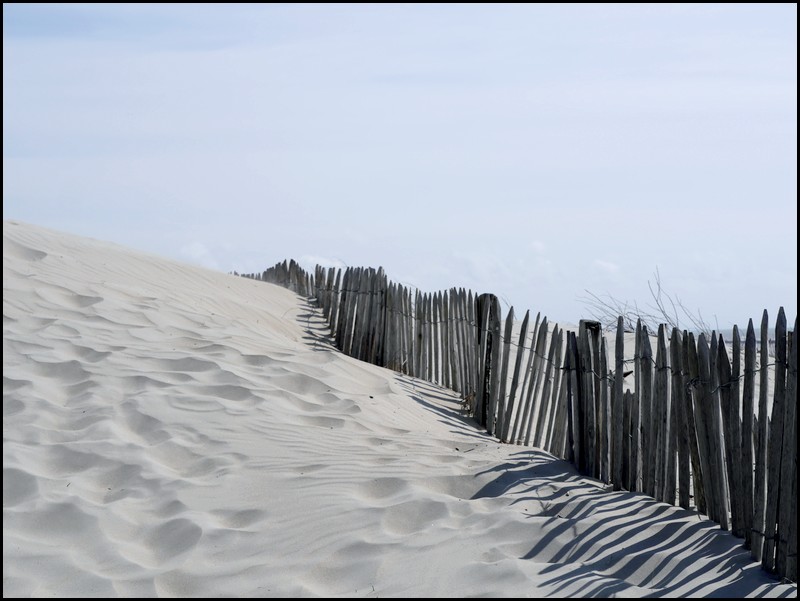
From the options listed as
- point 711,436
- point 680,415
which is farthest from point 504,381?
point 711,436

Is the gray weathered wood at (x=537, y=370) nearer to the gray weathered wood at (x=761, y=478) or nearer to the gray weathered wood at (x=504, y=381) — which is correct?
the gray weathered wood at (x=504, y=381)

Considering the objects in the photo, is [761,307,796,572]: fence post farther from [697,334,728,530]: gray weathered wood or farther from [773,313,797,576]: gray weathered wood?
[697,334,728,530]: gray weathered wood

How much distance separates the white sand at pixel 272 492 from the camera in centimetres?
343

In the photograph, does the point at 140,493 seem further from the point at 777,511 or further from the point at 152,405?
the point at 777,511

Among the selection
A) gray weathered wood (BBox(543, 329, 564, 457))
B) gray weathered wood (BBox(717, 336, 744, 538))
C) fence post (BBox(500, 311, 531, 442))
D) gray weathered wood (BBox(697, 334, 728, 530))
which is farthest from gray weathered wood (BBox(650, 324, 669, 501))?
fence post (BBox(500, 311, 531, 442))

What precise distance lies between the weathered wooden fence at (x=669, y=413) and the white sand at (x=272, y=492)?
0.18 metres

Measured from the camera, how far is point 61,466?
14.9 feet

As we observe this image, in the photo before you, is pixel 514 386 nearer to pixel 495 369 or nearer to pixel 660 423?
pixel 495 369

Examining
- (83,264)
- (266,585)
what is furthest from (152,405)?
(83,264)

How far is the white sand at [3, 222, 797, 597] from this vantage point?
343 centimetres

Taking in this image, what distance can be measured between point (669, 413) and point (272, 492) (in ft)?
7.32

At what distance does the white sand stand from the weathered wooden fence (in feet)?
0.58

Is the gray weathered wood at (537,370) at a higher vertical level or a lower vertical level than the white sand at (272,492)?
higher

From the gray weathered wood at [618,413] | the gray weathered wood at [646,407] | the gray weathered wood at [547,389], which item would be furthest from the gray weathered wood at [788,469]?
the gray weathered wood at [547,389]
